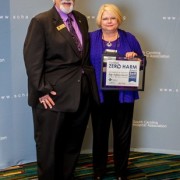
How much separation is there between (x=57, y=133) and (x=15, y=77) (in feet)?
2.30

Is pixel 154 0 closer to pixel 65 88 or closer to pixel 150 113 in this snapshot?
pixel 150 113

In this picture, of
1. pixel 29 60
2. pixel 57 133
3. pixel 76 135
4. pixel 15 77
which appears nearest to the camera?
pixel 29 60

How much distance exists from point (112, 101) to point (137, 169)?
797 mm

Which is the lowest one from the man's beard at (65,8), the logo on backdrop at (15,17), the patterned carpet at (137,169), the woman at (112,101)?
the patterned carpet at (137,169)

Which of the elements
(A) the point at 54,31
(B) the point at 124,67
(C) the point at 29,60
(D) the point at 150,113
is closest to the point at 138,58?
(B) the point at 124,67

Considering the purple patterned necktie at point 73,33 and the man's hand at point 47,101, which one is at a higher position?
the purple patterned necktie at point 73,33

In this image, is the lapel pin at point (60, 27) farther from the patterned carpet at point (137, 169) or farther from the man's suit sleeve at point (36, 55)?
the patterned carpet at point (137, 169)

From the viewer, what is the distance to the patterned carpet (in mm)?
2461

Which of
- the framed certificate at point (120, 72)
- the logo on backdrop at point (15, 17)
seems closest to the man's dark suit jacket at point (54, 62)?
the framed certificate at point (120, 72)

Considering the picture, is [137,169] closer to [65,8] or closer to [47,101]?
[47,101]

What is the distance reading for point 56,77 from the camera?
74.1 inches

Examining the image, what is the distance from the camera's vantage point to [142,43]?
266cm

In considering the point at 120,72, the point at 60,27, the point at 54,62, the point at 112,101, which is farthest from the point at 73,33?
the point at 112,101

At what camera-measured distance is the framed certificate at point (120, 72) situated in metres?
2.02
